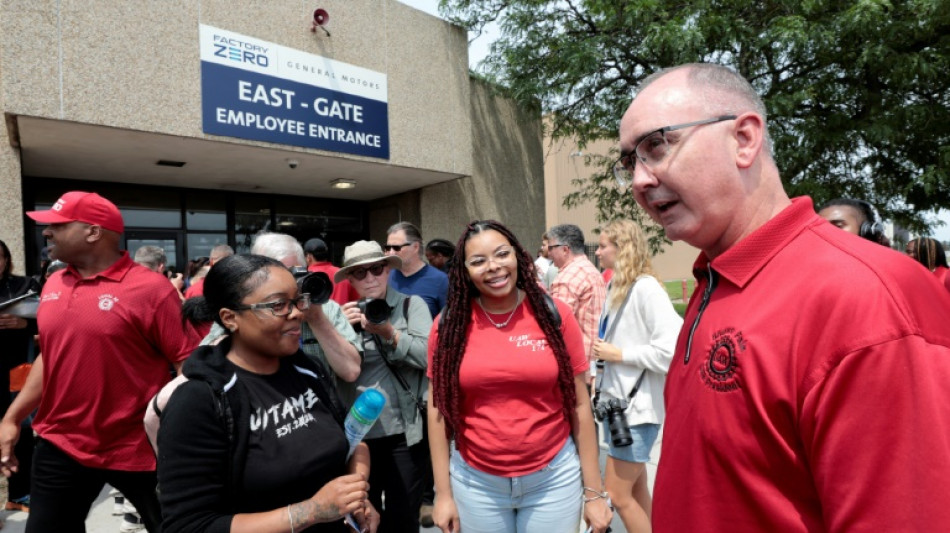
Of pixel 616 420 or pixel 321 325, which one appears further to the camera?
pixel 616 420

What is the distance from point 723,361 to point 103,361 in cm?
286

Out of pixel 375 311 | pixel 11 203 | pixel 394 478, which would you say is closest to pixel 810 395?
pixel 375 311

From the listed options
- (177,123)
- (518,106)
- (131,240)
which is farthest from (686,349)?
(518,106)

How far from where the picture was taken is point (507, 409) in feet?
8.04

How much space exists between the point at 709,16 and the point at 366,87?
4996 millimetres

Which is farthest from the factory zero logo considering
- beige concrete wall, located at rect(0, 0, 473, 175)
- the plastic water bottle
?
the plastic water bottle

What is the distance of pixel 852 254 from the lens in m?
0.91

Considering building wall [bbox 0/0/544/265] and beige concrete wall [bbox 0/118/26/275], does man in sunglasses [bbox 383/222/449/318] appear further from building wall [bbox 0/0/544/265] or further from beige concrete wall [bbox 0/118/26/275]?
beige concrete wall [bbox 0/118/26/275]

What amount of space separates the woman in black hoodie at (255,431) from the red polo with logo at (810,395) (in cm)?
117

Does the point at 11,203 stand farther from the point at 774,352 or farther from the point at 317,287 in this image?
the point at 774,352

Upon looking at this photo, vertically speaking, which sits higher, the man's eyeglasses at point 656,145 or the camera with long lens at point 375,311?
the man's eyeglasses at point 656,145

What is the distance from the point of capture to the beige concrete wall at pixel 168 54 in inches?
222

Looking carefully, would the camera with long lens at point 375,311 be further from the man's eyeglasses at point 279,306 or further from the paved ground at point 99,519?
the paved ground at point 99,519

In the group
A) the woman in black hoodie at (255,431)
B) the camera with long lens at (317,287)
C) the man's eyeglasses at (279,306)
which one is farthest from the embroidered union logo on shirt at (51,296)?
the man's eyeglasses at (279,306)
